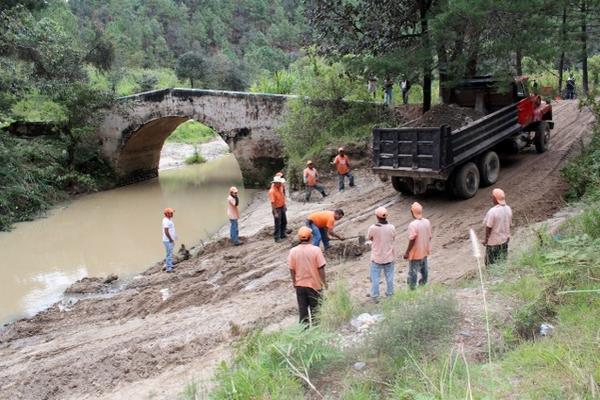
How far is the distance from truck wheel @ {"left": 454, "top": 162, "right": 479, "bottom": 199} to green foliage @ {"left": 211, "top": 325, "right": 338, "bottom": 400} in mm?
7256

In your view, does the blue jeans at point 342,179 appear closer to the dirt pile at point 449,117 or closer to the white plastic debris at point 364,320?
the dirt pile at point 449,117

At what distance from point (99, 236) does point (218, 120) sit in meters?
6.80

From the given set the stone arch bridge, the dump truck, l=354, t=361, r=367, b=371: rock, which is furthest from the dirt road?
the stone arch bridge

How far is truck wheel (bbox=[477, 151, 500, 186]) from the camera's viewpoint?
12508 mm

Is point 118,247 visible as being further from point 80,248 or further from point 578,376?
point 578,376

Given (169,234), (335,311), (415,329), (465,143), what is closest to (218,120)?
(169,234)

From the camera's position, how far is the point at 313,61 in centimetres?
1852

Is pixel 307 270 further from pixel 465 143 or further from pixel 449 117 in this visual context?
pixel 449 117

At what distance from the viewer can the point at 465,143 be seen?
38.3 feet

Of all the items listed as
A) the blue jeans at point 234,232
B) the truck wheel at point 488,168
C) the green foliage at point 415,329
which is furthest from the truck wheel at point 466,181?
the green foliage at point 415,329

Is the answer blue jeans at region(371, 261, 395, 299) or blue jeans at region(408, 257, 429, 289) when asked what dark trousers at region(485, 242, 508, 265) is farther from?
blue jeans at region(371, 261, 395, 299)

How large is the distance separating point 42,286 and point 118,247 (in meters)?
3.15

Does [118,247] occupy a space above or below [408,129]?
below

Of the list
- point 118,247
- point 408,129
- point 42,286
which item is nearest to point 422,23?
point 408,129
